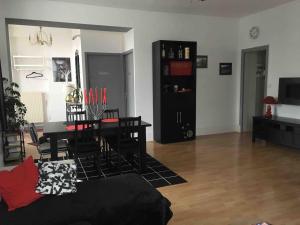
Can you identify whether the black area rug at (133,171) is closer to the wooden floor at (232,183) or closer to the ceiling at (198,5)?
the wooden floor at (232,183)

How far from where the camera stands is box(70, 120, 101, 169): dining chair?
3568mm

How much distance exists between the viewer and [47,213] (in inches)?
76.3

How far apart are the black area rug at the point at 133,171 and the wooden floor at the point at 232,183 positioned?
0.15 metres

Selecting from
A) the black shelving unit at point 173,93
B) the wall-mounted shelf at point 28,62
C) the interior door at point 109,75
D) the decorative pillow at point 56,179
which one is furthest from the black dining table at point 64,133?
the wall-mounted shelf at point 28,62

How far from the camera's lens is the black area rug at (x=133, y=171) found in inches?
143

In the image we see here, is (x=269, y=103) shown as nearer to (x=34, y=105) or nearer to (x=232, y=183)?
(x=232, y=183)

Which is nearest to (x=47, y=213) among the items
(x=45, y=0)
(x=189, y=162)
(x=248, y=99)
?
(x=189, y=162)

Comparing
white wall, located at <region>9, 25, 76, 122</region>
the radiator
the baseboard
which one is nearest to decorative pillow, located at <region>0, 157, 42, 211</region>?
the baseboard

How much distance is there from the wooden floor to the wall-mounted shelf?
10.4 ft

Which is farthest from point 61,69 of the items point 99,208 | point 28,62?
point 99,208

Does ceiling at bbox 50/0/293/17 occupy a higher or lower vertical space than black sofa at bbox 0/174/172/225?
higher

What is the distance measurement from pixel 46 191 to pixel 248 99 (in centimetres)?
571

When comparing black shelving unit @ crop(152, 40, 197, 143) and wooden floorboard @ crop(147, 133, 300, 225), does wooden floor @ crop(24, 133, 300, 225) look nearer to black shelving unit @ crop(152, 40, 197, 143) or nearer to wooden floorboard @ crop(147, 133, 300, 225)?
wooden floorboard @ crop(147, 133, 300, 225)

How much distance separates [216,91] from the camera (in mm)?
6480
